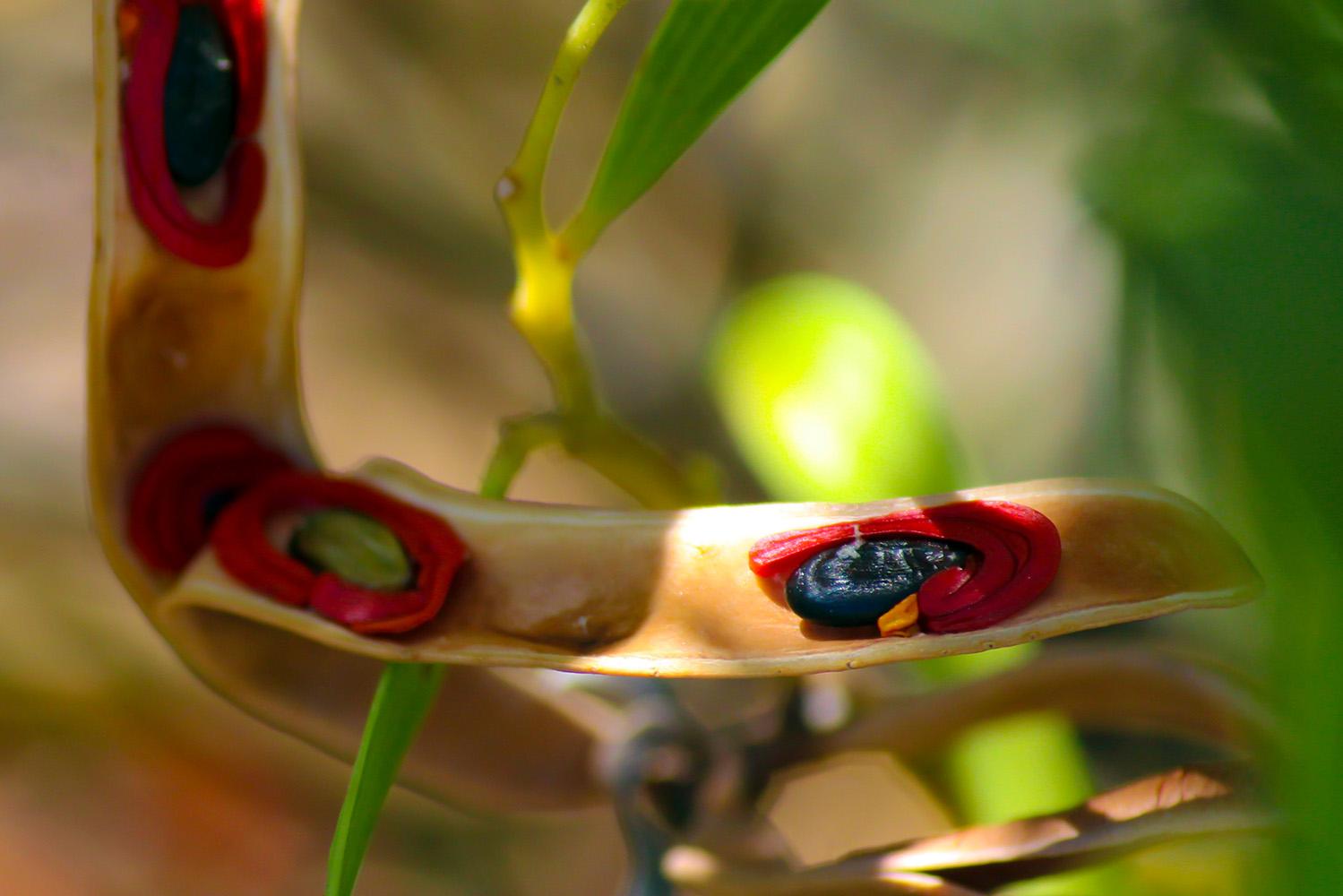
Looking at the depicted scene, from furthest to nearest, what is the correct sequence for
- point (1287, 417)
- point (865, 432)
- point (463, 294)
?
1. point (463, 294)
2. point (865, 432)
3. point (1287, 417)

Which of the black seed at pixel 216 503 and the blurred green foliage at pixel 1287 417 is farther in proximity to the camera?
the black seed at pixel 216 503

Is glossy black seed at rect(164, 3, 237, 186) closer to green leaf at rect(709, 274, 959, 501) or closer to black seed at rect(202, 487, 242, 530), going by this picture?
black seed at rect(202, 487, 242, 530)

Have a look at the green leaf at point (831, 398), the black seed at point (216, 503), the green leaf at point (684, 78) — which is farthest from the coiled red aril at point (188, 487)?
the green leaf at point (831, 398)

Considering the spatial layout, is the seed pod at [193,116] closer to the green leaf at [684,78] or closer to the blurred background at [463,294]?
the green leaf at [684,78]

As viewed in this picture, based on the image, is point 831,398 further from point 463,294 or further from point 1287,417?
point 463,294

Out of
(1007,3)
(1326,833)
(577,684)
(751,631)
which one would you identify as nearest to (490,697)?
(577,684)

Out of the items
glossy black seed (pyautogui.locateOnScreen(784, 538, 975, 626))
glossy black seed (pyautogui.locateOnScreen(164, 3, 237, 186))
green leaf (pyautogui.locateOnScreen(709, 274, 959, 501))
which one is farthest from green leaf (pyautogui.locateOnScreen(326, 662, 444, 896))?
green leaf (pyautogui.locateOnScreen(709, 274, 959, 501))

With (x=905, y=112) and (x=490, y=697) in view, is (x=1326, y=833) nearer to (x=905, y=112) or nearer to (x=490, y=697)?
(x=490, y=697)

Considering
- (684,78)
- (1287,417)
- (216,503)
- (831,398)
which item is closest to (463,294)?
(831,398)
